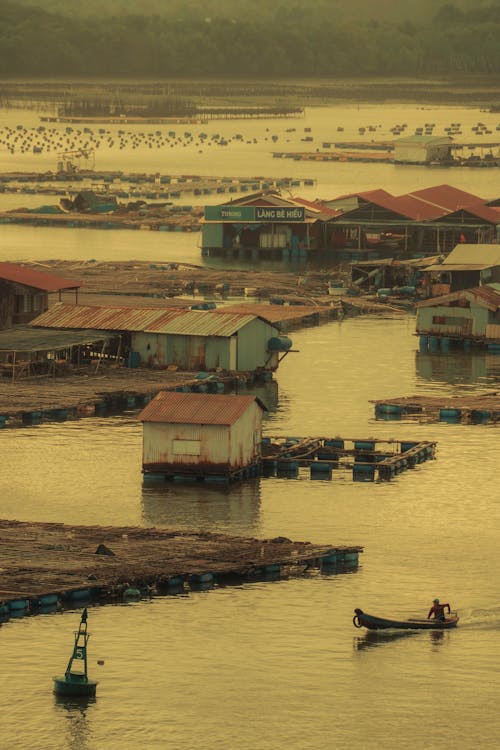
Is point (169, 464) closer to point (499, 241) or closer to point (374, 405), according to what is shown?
point (374, 405)

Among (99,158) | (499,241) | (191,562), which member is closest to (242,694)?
(191,562)

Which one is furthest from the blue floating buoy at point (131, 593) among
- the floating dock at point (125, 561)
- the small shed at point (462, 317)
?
the small shed at point (462, 317)

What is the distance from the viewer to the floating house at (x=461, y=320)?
69.5 metres

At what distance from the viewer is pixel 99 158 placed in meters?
180

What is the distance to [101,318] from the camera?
208 feet

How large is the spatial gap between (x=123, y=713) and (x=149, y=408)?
50.0 ft

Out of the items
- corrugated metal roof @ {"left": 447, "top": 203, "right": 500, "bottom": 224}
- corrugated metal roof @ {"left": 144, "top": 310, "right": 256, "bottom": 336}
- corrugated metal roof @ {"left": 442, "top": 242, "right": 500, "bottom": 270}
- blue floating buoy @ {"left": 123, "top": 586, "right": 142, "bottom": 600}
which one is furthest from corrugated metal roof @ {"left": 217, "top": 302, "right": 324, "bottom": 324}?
blue floating buoy @ {"left": 123, "top": 586, "right": 142, "bottom": 600}

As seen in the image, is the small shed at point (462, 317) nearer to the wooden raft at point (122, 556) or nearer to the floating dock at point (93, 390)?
the floating dock at point (93, 390)

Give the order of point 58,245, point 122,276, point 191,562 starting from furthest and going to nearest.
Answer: point 58,245, point 122,276, point 191,562

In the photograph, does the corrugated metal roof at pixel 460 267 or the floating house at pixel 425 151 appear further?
the floating house at pixel 425 151

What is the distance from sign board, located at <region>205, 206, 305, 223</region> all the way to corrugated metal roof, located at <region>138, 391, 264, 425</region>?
48.7 metres

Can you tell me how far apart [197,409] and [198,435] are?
581 millimetres

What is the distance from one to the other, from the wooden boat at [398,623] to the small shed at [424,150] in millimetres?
128796

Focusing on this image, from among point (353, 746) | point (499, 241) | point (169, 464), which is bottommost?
point (353, 746)
